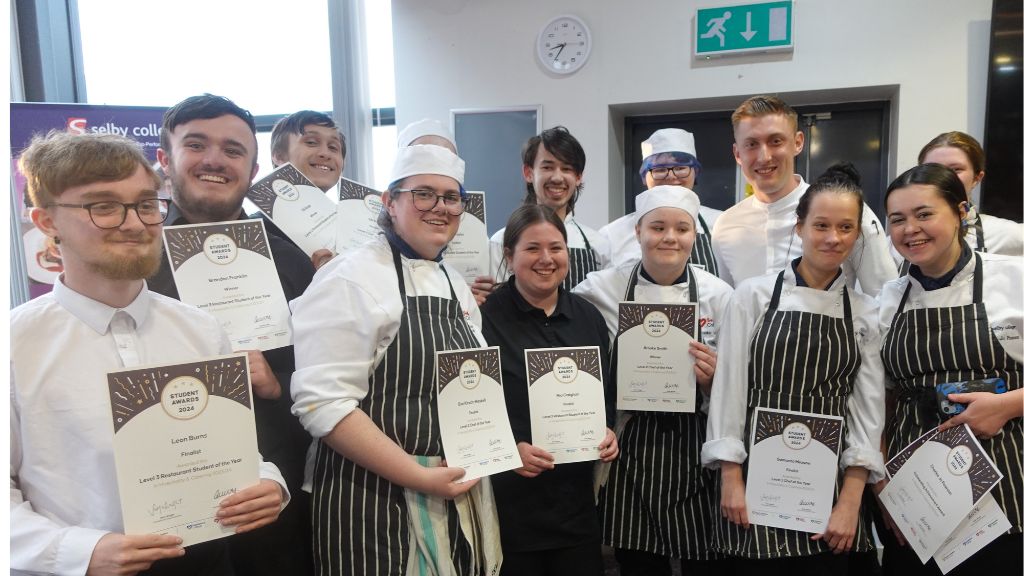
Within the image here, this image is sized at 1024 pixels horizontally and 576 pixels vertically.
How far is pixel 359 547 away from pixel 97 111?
2.64 m

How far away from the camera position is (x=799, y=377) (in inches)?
67.1

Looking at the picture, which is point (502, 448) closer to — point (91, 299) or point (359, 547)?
point (359, 547)

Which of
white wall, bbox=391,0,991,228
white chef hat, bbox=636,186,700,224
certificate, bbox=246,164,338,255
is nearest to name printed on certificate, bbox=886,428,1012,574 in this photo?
white chef hat, bbox=636,186,700,224

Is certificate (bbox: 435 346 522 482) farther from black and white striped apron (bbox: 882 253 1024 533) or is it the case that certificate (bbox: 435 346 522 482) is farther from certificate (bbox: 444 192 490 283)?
black and white striped apron (bbox: 882 253 1024 533)

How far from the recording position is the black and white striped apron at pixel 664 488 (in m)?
1.89

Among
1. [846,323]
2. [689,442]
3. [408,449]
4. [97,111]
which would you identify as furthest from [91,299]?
[97,111]

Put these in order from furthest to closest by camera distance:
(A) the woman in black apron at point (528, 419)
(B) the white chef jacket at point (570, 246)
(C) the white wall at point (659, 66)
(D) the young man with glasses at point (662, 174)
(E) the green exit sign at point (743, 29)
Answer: (E) the green exit sign at point (743, 29)
(C) the white wall at point (659, 66)
(D) the young man with glasses at point (662, 174)
(B) the white chef jacket at point (570, 246)
(A) the woman in black apron at point (528, 419)

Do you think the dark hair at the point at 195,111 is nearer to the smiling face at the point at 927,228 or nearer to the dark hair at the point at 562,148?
the dark hair at the point at 562,148

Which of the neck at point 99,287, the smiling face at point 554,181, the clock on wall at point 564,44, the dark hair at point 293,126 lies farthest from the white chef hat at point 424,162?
the clock on wall at point 564,44

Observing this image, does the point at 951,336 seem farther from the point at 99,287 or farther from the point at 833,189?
the point at 99,287

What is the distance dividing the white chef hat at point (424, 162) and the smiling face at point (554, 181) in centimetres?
85

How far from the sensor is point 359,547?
1454mm

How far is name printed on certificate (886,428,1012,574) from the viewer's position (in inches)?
59.1

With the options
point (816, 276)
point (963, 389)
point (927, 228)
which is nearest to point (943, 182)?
point (927, 228)
